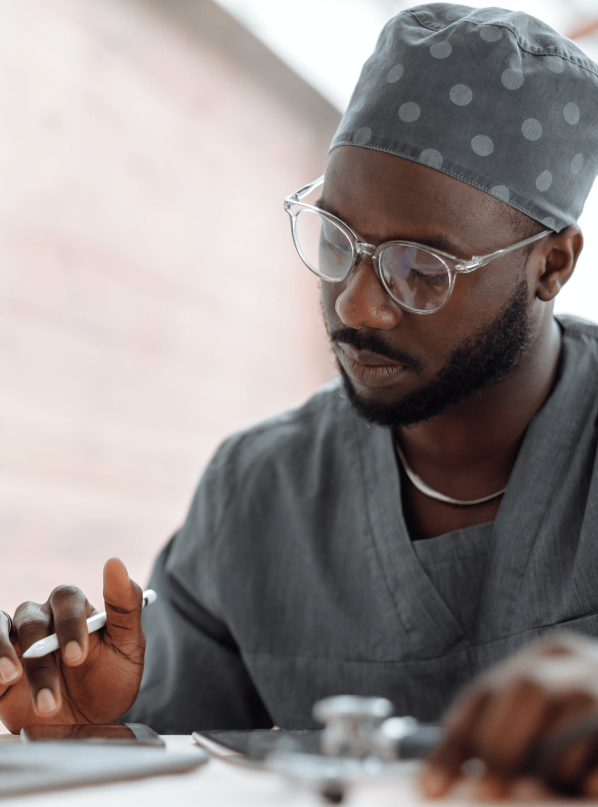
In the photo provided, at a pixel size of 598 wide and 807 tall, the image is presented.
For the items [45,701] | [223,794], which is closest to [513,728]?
[223,794]

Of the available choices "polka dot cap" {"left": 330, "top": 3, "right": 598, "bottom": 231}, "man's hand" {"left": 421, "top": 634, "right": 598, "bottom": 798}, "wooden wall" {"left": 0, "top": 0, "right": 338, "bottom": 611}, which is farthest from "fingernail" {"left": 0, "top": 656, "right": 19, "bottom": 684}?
"wooden wall" {"left": 0, "top": 0, "right": 338, "bottom": 611}

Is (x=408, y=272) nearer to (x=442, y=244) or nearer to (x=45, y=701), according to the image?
(x=442, y=244)

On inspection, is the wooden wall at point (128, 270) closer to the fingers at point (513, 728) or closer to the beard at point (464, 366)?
the beard at point (464, 366)

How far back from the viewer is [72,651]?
769 mm

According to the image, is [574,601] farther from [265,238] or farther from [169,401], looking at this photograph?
[265,238]

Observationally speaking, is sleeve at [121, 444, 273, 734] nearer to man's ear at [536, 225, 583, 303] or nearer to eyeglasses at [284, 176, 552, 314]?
eyeglasses at [284, 176, 552, 314]

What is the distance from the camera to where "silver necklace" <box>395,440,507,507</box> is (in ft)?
3.58

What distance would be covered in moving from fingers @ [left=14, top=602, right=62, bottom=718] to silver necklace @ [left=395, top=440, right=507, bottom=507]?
21.3 inches

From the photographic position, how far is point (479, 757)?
1.39 feet

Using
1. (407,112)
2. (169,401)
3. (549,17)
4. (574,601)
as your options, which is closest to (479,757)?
(574,601)

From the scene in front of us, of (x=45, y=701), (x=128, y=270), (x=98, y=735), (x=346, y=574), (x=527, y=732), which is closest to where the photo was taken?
(x=527, y=732)

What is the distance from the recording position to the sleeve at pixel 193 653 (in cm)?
111

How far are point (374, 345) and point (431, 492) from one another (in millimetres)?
247

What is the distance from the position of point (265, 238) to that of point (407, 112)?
1482mm
